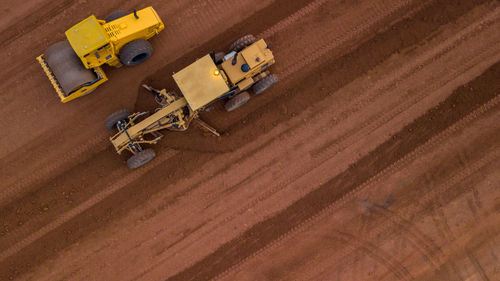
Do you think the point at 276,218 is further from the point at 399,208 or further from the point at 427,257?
the point at 427,257

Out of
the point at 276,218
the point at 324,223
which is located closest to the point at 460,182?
the point at 324,223

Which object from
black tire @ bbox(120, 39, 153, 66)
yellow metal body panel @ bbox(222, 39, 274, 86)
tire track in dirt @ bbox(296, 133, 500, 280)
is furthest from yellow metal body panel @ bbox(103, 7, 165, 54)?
tire track in dirt @ bbox(296, 133, 500, 280)

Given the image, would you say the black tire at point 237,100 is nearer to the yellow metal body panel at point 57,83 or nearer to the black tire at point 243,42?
the black tire at point 243,42

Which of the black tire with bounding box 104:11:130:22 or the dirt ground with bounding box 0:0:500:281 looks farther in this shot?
the dirt ground with bounding box 0:0:500:281

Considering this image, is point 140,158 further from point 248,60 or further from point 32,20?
point 32,20

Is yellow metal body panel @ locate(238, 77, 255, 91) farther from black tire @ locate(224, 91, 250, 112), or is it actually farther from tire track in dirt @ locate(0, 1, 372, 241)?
tire track in dirt @ locate(0, 1, 372, 241)

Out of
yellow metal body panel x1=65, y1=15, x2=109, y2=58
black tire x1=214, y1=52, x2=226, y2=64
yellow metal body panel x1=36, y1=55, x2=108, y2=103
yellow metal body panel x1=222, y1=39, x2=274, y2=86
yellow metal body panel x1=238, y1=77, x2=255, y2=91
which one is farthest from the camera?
yellow metal body panel x1=36, y1=55, x2=108, y2=103

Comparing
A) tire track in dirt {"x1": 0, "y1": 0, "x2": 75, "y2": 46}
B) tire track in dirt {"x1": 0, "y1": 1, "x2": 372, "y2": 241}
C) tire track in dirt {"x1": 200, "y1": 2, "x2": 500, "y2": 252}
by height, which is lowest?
tire track in dirt {"x1": 200, "y1": 2, "x2": 500, "y2": 252}
